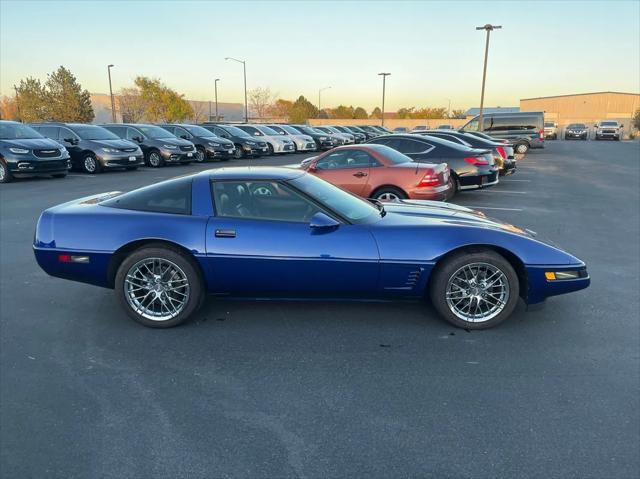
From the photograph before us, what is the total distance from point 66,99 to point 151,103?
9.77m

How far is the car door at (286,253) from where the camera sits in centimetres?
383

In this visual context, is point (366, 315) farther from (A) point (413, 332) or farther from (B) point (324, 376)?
(B) point (324, 376)

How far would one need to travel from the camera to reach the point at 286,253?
3846 mm

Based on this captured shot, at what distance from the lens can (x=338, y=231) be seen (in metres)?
3.88

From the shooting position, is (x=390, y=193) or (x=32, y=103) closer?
(x=390, y=193)

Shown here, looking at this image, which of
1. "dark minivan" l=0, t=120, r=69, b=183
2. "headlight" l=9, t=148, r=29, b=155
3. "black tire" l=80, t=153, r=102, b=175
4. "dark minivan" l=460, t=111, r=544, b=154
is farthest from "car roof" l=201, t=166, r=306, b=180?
"dark minivan" l=460, t=111, r=544, b=154

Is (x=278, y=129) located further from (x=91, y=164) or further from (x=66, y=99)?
(x=66, y=99)

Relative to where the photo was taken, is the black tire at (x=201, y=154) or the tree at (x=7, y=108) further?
the tree at (x=7, y=108)

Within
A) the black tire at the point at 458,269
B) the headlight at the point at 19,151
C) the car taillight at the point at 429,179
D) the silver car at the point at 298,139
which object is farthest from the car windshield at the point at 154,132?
the black tire at the point at 458,269

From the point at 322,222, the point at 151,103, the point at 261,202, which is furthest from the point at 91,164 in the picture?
the point at 151,103

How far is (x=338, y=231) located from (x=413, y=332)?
1.01 meters

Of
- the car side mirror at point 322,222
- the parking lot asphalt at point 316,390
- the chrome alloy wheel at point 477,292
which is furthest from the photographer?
the chrome alloy wheel at point 477,292

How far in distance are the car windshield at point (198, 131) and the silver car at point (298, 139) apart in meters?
5.60

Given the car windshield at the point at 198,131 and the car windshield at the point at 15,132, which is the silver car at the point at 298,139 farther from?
the car windshield at the point at 15,132
